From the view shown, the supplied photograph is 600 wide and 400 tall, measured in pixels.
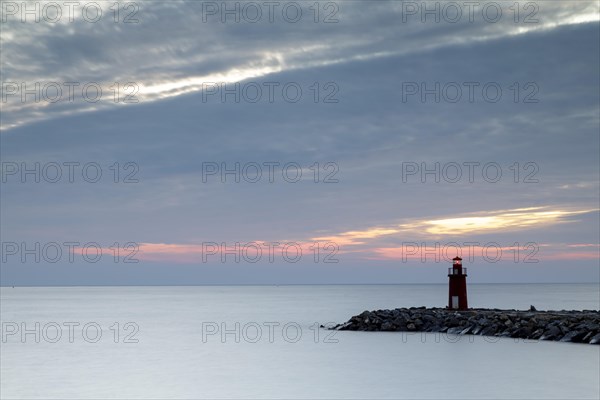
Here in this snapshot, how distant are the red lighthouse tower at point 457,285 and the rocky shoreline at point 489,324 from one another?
2.67 ft

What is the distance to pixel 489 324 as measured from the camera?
3538 cm

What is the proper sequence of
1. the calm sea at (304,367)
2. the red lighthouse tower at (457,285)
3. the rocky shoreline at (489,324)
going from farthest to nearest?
1. the red lighthouse tower at (457,285)
2. the rocky shoreline at (489,324)
3. the calm sea at (304,367)

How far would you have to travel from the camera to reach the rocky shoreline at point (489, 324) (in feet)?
104

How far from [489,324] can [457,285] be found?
5228mm

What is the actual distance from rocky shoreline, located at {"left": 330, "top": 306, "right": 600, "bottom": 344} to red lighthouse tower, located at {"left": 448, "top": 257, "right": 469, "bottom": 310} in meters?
0.81

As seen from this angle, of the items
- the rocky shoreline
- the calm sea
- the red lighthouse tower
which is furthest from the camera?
the red lighthouse tower

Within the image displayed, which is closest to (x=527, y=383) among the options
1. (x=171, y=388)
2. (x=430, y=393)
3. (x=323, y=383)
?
(x=430, y=393)

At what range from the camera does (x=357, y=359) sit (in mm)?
30344

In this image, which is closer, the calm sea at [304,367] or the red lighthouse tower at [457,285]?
the calm sea at [304,367]

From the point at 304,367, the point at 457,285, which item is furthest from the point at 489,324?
the point at 304,367

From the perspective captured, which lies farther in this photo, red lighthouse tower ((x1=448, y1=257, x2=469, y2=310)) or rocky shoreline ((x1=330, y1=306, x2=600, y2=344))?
red lighthouse tower ((x1=448, y1=257, x2=469, y2=310))

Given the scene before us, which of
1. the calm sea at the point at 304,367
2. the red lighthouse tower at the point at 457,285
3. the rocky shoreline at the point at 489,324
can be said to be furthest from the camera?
the red lighthouse tower at the point at 457,285

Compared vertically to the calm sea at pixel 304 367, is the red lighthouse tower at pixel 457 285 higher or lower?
higher

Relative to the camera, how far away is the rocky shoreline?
31.6 metres
